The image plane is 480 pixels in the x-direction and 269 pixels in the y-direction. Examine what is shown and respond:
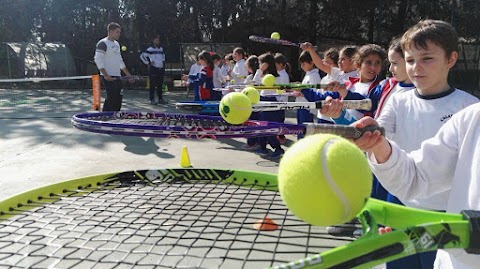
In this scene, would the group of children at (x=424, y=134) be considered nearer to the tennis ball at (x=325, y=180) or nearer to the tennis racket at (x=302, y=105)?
the tennis racket at (x=302, y=105)

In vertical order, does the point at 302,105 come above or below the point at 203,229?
above

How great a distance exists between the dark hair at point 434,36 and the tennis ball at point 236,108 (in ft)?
2.95

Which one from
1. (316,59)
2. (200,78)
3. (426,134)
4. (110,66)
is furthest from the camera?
(200,78)

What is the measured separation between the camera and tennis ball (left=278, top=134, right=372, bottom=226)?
88cm

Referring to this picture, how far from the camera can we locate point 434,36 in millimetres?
1766

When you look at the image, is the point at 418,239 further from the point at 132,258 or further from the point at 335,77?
the point at 335,77

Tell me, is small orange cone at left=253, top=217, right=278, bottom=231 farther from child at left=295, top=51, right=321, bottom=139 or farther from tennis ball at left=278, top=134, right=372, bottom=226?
child at left=295, top=51, right=321, bottom=139

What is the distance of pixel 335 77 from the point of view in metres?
4.65

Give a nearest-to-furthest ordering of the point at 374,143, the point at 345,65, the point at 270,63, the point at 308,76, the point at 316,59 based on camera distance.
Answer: the point at 374,143, the point at 345,65, the point at 316,59, the point at 308,76, the point at 270,63

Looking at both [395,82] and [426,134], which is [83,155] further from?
[426,134]

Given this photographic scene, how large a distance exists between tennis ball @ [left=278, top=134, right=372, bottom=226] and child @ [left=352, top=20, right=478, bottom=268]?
0.81 metres

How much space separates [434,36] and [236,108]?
Result: 104 centimetres

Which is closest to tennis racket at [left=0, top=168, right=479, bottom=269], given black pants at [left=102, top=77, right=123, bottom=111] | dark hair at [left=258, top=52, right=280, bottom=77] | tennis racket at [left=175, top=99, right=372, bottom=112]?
tennis racket at [left=175, top=99, right=372, bottom=112]

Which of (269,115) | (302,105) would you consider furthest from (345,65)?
(302,105)
